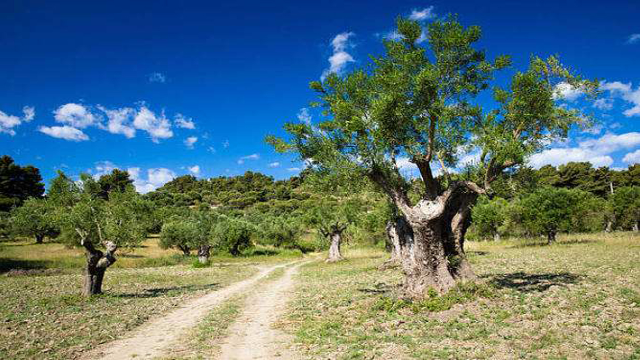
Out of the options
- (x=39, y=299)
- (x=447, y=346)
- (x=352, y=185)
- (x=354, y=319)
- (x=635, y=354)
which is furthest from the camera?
(x=39, y=299)

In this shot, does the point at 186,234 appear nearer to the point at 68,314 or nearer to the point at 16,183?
the point at 16,183

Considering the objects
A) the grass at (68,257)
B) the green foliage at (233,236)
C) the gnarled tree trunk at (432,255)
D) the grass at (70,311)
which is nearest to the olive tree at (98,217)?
the grass at (70,311)

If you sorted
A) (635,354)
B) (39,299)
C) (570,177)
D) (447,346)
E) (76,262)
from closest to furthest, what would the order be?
(635,354) → (447,346) → (39,299) → (76,262) → (570,177)

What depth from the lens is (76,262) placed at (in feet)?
178

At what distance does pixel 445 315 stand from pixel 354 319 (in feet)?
12.4

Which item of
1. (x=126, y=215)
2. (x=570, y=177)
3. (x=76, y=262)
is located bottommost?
(x=76, y=262)

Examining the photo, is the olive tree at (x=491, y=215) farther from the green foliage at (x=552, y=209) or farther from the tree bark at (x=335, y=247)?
the tree bark at (x=335, y=247)

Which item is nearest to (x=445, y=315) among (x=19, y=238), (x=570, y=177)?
(x=19, y=238)

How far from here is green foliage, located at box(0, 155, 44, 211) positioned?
88250mm

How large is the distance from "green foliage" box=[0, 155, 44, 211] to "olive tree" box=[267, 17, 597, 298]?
331 feet

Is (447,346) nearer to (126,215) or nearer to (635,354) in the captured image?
(635,354)

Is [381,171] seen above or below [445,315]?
above

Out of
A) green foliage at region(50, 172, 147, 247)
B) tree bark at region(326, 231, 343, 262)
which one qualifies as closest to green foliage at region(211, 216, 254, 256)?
tree bark at region(326, 231, 343, 262)

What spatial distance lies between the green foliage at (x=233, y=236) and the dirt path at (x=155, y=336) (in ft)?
178
